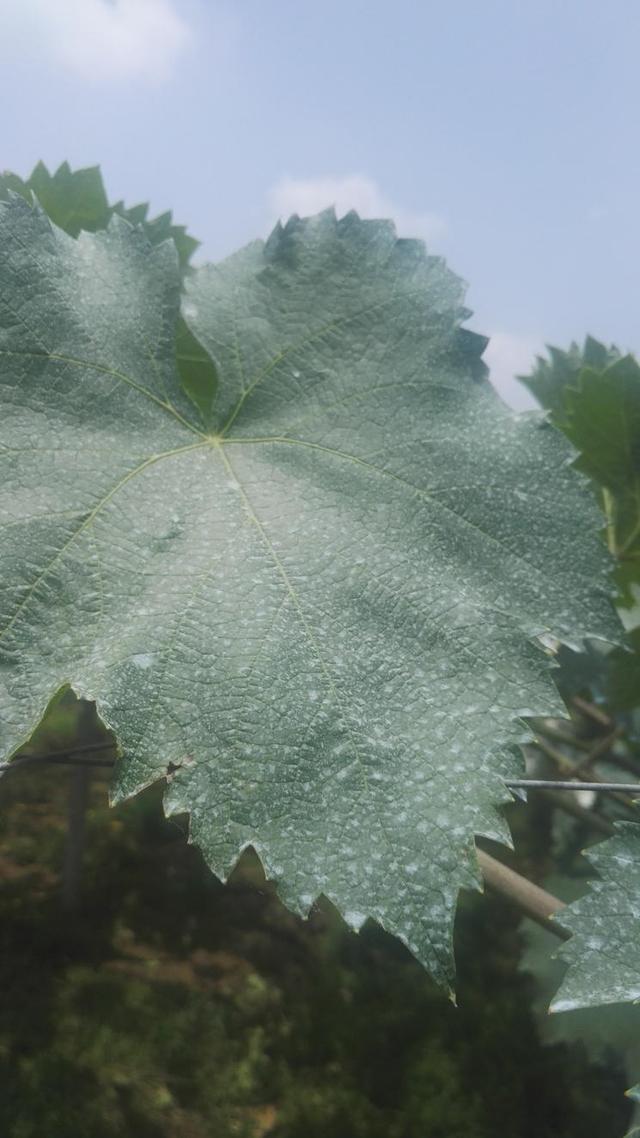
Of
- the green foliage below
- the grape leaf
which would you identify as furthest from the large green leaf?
the green foliage below

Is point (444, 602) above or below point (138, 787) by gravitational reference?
above

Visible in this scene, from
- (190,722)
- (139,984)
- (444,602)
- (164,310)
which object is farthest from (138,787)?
(139,984)

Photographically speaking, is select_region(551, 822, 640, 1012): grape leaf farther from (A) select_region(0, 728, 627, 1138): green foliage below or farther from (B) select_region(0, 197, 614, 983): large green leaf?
(A) select_region(0, 728, 627, 1138): green foliage below

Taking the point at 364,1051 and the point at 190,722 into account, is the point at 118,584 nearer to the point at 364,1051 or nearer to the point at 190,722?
the point at 190,722

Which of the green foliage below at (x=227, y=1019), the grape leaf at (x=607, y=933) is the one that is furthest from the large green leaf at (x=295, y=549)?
the green foliage below at (x=227, y=1019)

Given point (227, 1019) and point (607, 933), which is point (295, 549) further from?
point (227, 1019)

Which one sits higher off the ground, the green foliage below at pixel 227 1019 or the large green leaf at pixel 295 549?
the large green leaf at pixel 295 549

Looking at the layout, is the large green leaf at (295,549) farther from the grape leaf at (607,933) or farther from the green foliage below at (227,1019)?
the green foliage below at (227,1019)
